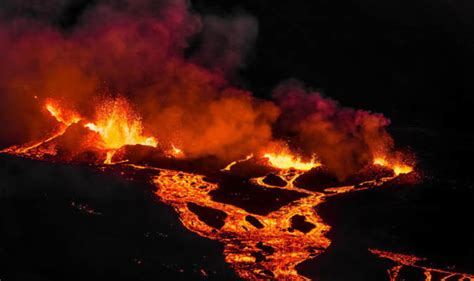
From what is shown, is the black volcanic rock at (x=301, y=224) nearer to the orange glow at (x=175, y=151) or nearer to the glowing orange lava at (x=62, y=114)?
the orange glow at (x=175, y=151)

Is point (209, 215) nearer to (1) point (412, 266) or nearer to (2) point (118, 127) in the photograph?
(1) point (412, 266)

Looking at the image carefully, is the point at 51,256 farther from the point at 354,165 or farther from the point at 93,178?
the point at 354,165

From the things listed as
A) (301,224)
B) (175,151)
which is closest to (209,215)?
(301,224)

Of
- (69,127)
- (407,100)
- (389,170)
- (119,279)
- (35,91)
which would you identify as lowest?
(119,279)

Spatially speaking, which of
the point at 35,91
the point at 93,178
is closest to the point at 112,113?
the point at 35,91

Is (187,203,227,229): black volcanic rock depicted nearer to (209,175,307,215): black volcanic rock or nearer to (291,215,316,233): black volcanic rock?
(209,175,307,215): black volcanic rock

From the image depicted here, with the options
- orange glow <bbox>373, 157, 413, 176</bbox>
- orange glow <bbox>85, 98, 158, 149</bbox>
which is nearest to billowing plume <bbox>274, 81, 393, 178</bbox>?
orange glow <bbox>373, 157, 413, 176</bbox>

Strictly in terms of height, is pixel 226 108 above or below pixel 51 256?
above
